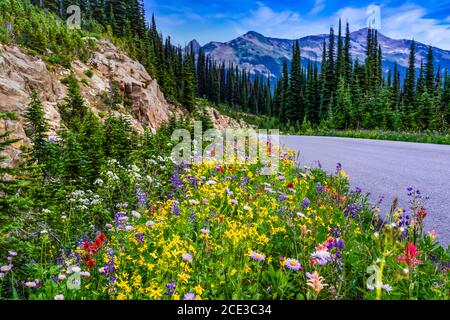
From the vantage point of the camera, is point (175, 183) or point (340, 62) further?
point (340, 62)

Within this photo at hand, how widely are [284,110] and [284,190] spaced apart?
214 feet

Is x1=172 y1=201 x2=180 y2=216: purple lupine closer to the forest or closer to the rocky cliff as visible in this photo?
the forest

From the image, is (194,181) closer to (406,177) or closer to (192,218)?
(192,218)

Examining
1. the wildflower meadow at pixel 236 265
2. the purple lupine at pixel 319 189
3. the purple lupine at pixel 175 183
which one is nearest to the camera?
the wildflower meadow at pixel 236 265

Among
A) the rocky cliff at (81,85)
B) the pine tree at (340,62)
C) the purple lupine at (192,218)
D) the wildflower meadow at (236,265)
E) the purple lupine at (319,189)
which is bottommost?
the wildflower meadow at (236,265)

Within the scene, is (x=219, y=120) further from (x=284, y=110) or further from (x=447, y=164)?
(x=447, y=164)

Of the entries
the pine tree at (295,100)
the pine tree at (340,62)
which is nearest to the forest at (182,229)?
the pine tree at (340,62)

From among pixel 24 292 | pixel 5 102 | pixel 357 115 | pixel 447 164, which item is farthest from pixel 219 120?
pixel 24 292

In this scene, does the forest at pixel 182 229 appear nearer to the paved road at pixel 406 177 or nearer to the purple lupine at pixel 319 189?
the purple lupine at pixel 319 189

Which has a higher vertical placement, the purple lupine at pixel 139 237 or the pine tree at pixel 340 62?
the pine tree at pixel 340 62

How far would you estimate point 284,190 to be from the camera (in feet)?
17.5

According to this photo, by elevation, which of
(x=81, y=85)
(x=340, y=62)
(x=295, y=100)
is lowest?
(x=81, y=85)

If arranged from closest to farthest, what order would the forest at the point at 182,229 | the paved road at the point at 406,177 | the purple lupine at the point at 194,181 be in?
the forest at the point at 182,229 → the paved road at the point at 406,177 → the purple lupine at the point at 194,181

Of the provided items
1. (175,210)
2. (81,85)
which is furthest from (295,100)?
(175,210)
